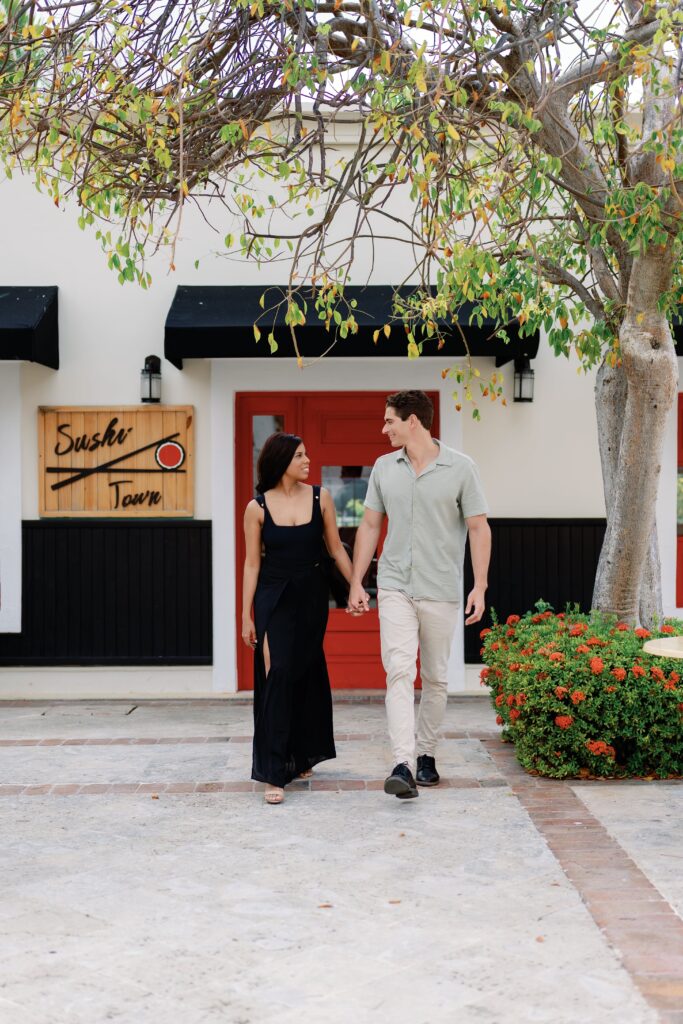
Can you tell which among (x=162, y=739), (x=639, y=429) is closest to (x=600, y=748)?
(x=639, y=429)

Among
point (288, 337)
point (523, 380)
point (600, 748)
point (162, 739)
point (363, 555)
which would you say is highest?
point (288, 337)

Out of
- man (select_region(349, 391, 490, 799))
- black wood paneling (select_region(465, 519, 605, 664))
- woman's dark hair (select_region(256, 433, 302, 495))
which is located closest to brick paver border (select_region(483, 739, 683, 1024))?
man (select_region(349, 391, 490, 799))

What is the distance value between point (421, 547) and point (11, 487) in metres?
4.52

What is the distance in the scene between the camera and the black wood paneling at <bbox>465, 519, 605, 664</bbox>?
9023 mm

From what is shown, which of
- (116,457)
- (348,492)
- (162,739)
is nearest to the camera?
(162,739)

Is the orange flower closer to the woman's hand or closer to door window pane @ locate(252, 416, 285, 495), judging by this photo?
the woman's hand

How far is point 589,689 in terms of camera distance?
5.77m

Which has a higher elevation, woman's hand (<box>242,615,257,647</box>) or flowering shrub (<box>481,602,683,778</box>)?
woman's hand (<box>242,615,257,647</box>)

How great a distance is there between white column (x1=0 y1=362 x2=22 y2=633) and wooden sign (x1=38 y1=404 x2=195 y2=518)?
0.61ft

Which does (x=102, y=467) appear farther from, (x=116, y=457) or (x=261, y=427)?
(x=261, y=427)

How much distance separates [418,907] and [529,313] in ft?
14.3

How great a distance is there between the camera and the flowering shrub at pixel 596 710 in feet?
19.0

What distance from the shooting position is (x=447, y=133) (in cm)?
529

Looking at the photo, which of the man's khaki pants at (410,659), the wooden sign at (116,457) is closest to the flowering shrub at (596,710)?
the man's khaki pants at (410,659)
